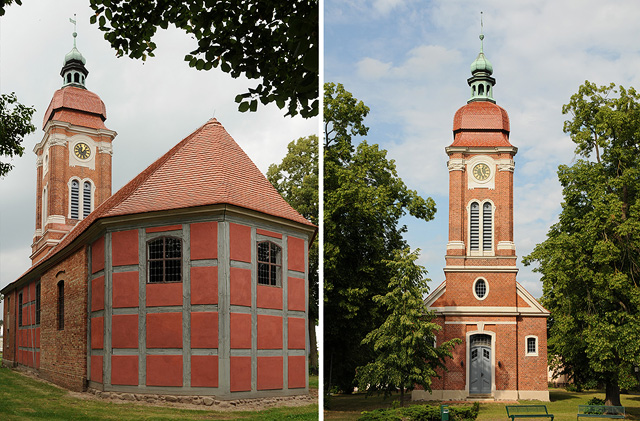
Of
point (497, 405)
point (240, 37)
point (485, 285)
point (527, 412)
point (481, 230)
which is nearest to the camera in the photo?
point (240, 37)

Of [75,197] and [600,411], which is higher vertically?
[75,197]

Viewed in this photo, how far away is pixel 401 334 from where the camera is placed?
5176mm

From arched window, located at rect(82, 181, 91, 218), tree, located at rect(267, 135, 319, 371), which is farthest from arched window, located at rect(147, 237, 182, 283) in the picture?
tree, located at rect(267, 135, 319, 371)

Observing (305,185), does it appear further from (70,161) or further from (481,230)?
(481,230)

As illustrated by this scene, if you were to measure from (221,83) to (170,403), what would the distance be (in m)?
2.43

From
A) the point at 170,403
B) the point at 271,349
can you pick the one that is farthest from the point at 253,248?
the point at 170,403

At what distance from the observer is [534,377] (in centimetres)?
666

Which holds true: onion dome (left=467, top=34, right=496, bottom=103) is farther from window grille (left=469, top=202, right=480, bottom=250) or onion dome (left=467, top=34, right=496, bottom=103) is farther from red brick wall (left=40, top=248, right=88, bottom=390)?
red brick wall (left=40, top=248, right=88, bottom=390)

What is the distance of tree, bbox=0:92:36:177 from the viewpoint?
13.2ft

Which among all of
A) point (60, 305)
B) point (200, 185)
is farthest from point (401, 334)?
point (60, 305)

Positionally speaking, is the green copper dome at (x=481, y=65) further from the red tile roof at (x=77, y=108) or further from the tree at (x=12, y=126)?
the tree at (x=12, y=126)

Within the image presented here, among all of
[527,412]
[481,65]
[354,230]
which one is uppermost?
[481,65]

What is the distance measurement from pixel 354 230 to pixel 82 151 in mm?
2476

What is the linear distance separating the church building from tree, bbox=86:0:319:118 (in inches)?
66.1
